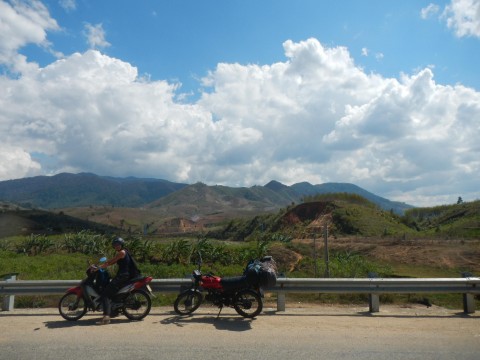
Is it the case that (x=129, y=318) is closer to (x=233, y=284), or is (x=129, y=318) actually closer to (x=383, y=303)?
(x=233, y=284)

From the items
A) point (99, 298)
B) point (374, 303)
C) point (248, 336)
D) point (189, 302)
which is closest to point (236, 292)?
point (189, 302)

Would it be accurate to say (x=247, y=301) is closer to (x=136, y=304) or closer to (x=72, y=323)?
(x=136, y=304)

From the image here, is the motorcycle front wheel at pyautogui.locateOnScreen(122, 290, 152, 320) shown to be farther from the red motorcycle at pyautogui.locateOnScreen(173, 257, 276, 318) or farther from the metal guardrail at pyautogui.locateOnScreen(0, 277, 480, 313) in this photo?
the metal guardrail at pyautogui.locateOnScreen(0, 277, 480, 313)

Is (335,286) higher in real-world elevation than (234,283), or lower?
lower

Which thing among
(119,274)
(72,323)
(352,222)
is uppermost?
(352,222)

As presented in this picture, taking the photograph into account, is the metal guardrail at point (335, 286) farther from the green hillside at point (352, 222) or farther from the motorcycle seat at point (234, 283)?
the green hillside at point (352, 222)

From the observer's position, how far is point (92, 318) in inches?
364

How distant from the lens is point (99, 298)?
9039 millimetres

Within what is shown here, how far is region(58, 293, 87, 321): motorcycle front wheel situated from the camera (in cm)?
899

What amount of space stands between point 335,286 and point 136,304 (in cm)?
451

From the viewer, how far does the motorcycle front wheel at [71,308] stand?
899cm

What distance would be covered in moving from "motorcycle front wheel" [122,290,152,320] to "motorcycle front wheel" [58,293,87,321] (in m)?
0.87

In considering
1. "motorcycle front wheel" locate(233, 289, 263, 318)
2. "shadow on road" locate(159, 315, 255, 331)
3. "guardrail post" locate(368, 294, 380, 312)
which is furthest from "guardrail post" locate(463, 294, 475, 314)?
"shadow on road" locate(159, 315, 255, 331)

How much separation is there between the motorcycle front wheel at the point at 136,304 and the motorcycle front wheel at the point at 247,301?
6.04ft
